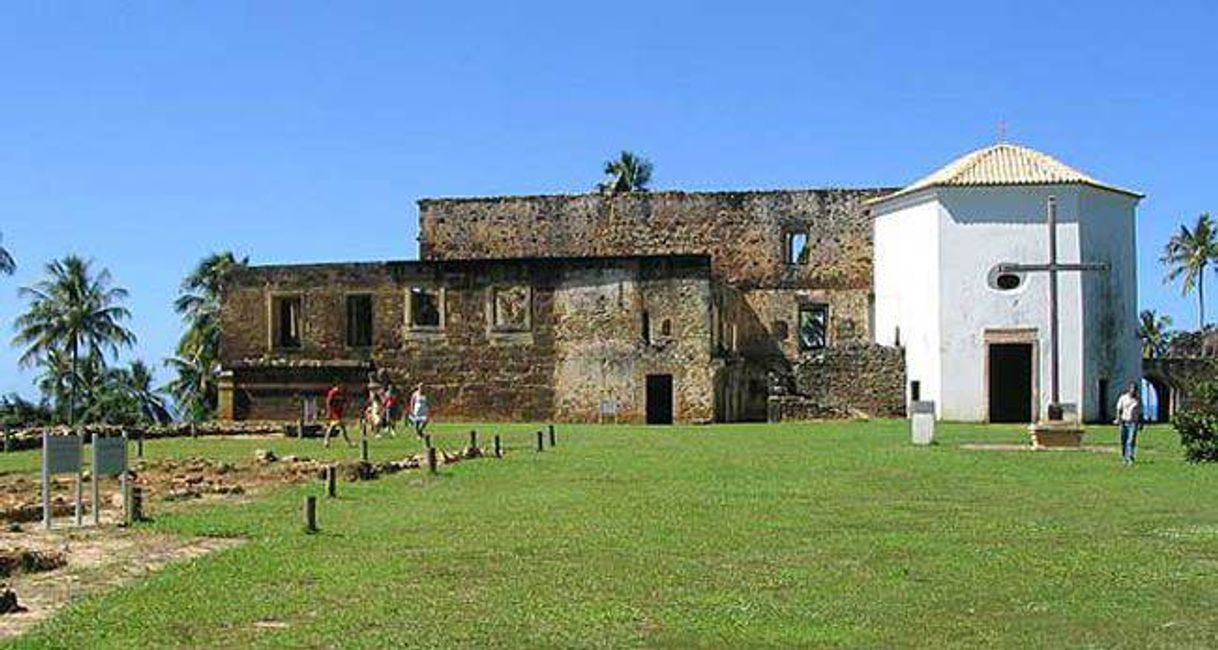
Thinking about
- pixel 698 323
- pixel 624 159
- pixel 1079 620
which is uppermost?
pixel 624 159

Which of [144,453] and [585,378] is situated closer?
[144,453]

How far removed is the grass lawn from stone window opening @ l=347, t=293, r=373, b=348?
23108 millimetres

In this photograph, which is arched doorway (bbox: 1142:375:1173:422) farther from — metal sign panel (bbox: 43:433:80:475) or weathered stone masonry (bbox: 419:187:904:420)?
metal sign panel (bbox: 43:433:80:475)

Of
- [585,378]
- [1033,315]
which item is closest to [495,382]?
[585,378]

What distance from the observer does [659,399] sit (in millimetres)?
41031

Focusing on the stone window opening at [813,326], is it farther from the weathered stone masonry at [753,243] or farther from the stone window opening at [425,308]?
the stone window opening at [425,308]

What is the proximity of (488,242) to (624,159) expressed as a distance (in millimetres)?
18227

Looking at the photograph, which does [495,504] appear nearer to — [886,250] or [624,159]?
[886,250]

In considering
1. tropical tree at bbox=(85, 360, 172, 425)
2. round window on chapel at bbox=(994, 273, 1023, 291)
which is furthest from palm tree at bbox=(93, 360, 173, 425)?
round window on chapel at bbox=(994, 273, 1023, 291)

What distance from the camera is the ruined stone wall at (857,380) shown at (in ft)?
138

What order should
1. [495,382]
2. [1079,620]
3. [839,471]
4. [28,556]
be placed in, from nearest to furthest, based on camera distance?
[1079,620], [28,556], [839,471], [495,382]

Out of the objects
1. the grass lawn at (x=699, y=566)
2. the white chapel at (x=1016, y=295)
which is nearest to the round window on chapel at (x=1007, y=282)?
the white chapel at (x=1016, y=295)

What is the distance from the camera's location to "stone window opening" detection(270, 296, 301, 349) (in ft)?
142

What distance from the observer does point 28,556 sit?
37.1ft
